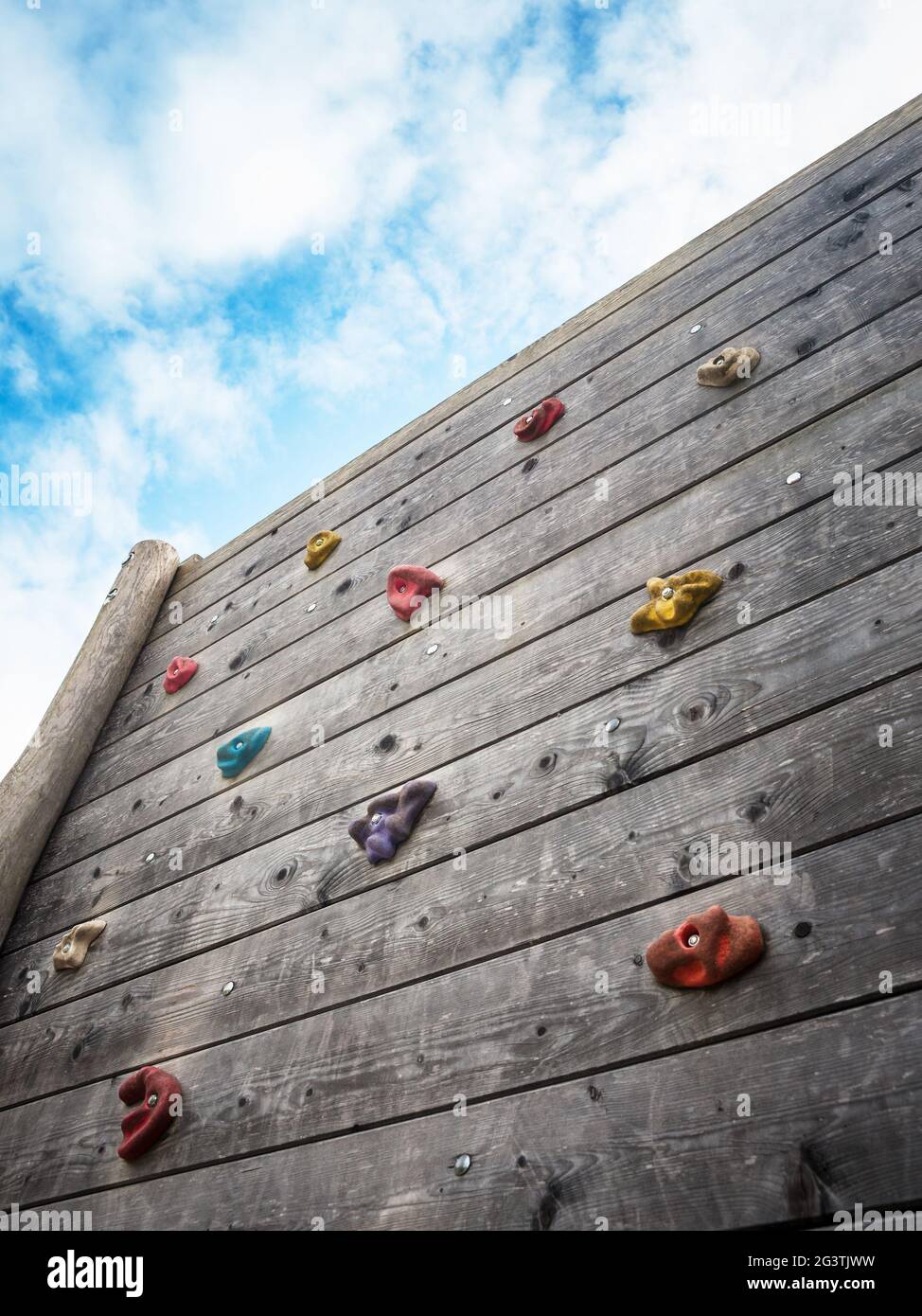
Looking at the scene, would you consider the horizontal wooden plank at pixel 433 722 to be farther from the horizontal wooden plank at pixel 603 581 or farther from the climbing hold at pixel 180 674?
the climbing hold at pixel 180 674

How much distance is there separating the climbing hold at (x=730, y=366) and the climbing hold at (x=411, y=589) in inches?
25.5

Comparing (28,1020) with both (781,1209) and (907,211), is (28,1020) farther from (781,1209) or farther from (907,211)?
(907,211)

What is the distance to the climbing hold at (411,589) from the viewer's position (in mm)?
2090

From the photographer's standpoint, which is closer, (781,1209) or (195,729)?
(781,1209)

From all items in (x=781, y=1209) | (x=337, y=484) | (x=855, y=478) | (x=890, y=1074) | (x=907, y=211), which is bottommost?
(x=781, y=1209)

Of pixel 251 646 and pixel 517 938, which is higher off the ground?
pixel 251 646

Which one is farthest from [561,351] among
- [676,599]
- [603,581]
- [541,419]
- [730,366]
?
[676,599]

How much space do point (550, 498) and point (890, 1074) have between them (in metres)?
1.31

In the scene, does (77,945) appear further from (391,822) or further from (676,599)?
(676,599)

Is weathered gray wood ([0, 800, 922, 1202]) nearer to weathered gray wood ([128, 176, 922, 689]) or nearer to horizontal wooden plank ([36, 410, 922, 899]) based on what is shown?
horizontal wooden plank ([36, 410, 922, 899])

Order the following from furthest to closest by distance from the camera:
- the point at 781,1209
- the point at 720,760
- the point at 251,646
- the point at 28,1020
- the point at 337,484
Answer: the point at 337,484 < the point at 251,646 < the point at 28,1020 < the point at 720,760 < the point at 781,1209

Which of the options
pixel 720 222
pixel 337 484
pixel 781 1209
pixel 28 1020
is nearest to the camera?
pixel 781 1209

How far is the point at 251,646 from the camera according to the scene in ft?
8.15

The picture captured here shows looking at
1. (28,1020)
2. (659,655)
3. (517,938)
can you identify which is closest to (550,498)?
(659,655)
